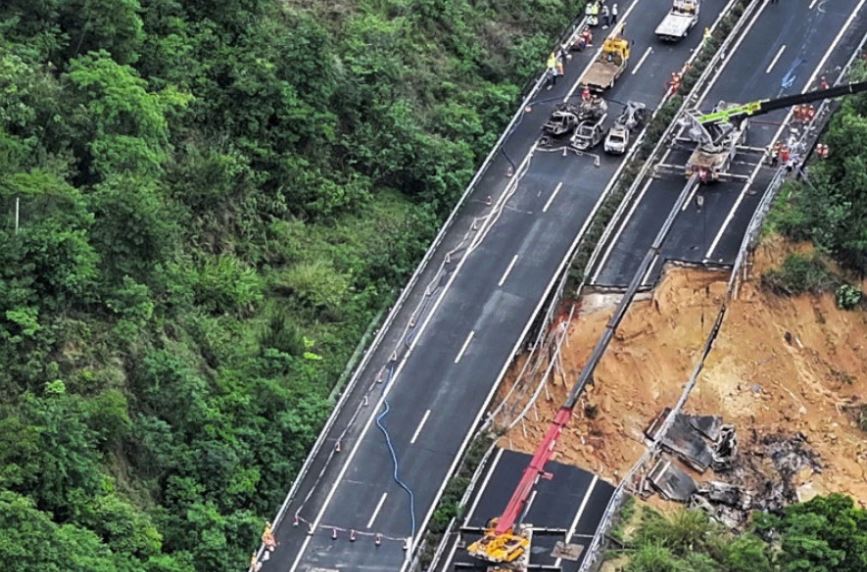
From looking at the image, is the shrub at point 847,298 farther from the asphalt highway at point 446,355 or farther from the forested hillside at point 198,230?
the forested hillside at point 198,230

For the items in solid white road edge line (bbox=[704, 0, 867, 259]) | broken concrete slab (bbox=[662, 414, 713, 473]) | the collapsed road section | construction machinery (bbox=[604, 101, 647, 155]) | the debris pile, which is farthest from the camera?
construction machinery (bbox=[604, 101, 647, 155])

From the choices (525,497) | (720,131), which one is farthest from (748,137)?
(525,497)

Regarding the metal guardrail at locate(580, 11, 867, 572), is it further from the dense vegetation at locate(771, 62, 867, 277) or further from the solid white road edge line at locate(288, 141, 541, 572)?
the solid white road edge line at locate(288, 141, 541, 572)

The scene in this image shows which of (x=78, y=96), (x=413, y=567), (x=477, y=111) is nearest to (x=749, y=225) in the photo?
(x=477, y=111)

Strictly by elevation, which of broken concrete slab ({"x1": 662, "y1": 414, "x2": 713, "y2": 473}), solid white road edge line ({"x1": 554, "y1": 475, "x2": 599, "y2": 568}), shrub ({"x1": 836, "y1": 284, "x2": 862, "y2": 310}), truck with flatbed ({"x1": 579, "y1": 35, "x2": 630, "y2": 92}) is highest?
truck with flatbed ({"x1": 579, "y1": 35, "x2": 630, "y2": 92})

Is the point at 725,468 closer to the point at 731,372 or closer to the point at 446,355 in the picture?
the point at 731,372

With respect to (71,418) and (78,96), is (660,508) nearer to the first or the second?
(71,418)

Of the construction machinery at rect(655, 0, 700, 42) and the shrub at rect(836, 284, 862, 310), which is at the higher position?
the construction machinery at rect(655, 0, 700, 42)

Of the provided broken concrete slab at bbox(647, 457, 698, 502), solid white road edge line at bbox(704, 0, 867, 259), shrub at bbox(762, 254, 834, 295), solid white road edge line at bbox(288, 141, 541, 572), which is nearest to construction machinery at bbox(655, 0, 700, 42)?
A: solid white road edge line at bbox(704, 0, 867, 259)

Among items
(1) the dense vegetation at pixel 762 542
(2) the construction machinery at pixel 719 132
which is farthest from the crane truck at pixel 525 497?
(1) the dense vegetation at pixel 762 542
